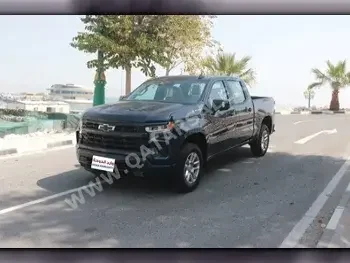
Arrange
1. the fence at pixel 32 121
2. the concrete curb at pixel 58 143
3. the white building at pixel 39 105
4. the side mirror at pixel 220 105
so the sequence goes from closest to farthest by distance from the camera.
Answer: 1. the side mirror at pixel 220 105
2. the white building at pixel 39 105
3. the concrete curb at pixel 58 143
4. the fence at pixel 32 121

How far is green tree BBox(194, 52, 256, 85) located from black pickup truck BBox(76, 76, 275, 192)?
0.84 m

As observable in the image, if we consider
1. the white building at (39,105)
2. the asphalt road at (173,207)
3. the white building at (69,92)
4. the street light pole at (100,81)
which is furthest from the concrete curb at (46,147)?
the street light pole at (100,81)

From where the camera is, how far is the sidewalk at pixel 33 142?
7.10m

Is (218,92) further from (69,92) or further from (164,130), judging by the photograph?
(69,92)

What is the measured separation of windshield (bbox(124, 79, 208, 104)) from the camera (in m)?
4.95

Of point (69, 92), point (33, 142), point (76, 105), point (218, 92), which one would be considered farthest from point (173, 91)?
point (33, 142)

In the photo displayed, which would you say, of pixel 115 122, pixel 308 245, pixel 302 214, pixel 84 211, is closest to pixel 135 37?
pixel 115 122

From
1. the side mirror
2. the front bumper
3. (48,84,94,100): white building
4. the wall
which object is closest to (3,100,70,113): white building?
the wall

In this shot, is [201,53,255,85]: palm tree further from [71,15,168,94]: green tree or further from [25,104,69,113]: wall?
[25,104,69,113]: wall

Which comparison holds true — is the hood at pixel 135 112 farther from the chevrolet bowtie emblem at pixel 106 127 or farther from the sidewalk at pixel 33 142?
the sidewalk at pixel 33 142

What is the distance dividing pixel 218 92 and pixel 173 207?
6.53 feet

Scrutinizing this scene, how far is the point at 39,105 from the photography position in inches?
298

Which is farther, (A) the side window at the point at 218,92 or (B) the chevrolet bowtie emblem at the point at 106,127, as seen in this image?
(A) the side window at the point at 218,92

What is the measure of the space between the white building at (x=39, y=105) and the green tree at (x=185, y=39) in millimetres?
2417
